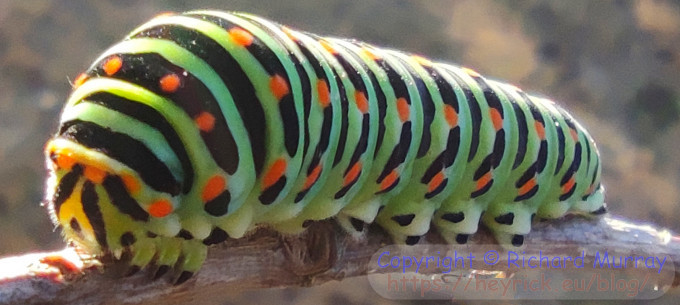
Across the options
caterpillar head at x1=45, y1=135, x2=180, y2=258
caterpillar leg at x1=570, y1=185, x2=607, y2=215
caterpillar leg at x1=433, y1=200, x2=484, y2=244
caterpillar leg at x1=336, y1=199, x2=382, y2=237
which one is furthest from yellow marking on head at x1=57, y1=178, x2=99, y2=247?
caterpillar leg at x1=570, y1=185, x2=607, y2=215

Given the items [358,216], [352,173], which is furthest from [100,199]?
[358,216]

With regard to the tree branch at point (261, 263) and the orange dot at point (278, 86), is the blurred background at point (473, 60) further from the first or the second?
the orange dot at point (278, 86)

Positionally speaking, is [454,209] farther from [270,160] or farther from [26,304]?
[26,304]

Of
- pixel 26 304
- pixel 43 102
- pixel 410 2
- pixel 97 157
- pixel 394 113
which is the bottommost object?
pixel 26 304

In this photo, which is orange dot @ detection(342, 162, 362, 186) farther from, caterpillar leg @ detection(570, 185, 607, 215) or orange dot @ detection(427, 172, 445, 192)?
caterpillar leg @ detection(570, 185, 607, 215)

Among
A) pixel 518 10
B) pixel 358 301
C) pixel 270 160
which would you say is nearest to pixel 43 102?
pixel 358 301

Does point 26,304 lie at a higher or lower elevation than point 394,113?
lower
